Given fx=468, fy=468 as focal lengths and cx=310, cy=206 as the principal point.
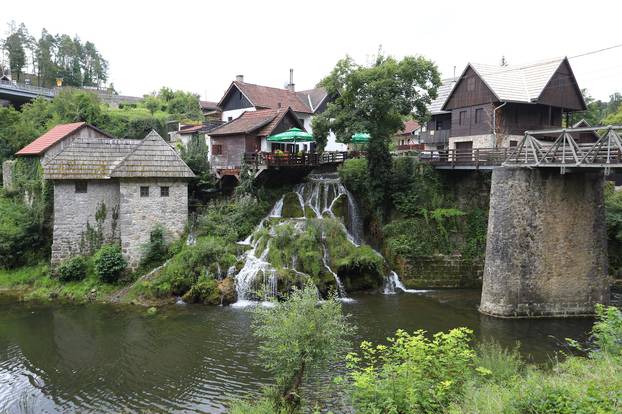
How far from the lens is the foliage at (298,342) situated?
1127 cm

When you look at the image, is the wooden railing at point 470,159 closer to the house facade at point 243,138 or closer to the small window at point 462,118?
the small window at point 462,118

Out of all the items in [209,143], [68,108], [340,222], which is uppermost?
[68,108]

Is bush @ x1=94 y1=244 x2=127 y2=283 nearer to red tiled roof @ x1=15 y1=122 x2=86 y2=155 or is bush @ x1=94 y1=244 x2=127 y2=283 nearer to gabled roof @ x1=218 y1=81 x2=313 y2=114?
red tiled roof @ x1=15 y1=122 x2=86 y2=155

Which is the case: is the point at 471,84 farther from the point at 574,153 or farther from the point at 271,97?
the point at 271,97

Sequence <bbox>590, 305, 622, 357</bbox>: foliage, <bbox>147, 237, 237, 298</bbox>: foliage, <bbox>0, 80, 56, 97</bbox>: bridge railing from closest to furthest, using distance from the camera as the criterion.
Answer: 1. <bbox>590, 305, 622, 357</bbox>: foliage
2. <bbox>147, 237, 237, 298</bbox>: foliage
3. <bbox>0, 80, 56, 97</bbox>: bridge railing

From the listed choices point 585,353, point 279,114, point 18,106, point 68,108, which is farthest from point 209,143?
point 18,106

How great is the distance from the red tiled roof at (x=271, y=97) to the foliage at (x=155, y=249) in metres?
19.3

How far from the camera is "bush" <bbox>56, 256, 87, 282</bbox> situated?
24031mm

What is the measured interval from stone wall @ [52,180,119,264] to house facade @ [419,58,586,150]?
23.6 metres

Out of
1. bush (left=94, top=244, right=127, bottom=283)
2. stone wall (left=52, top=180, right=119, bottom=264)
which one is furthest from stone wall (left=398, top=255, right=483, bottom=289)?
stone wall (left=52, top=180, right=119, bottom=264)

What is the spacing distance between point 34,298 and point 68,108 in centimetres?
2375

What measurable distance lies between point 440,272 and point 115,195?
59.5ft

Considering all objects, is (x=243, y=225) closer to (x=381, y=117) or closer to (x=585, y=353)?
(x=381, y=117)

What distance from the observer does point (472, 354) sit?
11.1m
